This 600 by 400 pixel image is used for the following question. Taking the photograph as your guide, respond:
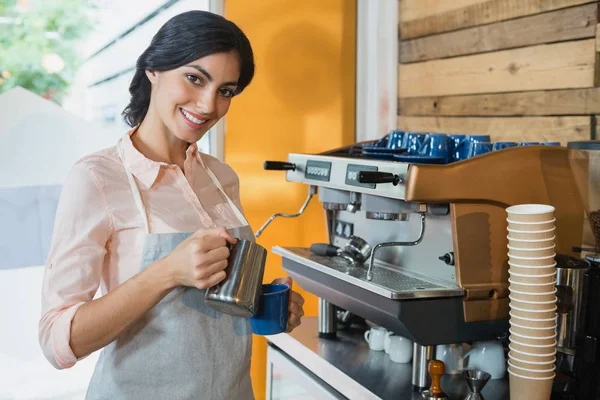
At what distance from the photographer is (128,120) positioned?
1.57 m

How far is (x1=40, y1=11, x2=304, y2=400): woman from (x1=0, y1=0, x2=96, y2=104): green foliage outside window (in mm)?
1232

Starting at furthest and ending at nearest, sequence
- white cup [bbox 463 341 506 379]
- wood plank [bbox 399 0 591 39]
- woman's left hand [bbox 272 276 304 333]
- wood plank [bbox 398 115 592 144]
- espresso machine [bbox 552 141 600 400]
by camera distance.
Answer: wood plank [bbox 399 0 591 39]
wood plank [bbox 398 115 592 144]
white cup [bbox 463 341 506 379]
espresso machine [bbox 552 141 600 400]
woman's left hand [bbox 272 276 304 333]

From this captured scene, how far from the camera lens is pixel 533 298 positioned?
4.81 feet

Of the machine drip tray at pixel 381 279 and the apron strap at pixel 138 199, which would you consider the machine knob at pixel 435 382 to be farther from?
the apron strap at pixel 138 199

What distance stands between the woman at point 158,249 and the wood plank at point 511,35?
1.04 metres

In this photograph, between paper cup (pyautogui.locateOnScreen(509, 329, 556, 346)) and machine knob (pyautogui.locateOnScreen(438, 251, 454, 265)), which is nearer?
paper cup (pyautogui.locateOnScreen(509, 329, 556, 346))

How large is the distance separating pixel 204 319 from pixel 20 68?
156cm

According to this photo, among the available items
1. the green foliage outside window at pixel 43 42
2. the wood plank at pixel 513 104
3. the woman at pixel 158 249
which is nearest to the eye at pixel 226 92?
the woman at pixel 158 249

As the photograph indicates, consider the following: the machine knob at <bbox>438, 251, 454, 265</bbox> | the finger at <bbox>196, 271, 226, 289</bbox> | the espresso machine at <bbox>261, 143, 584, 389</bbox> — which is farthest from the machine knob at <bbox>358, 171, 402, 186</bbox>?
the finger at <bbox>196, 271, 226, 289</bbox>

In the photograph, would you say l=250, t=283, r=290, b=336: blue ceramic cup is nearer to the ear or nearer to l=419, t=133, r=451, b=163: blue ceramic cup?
the ear

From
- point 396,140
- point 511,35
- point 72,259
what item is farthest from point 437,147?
point 72,259

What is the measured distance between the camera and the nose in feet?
4.38

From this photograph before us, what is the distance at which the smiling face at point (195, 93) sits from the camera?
4.38 feet

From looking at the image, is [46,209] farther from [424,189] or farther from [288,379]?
[424,189]
